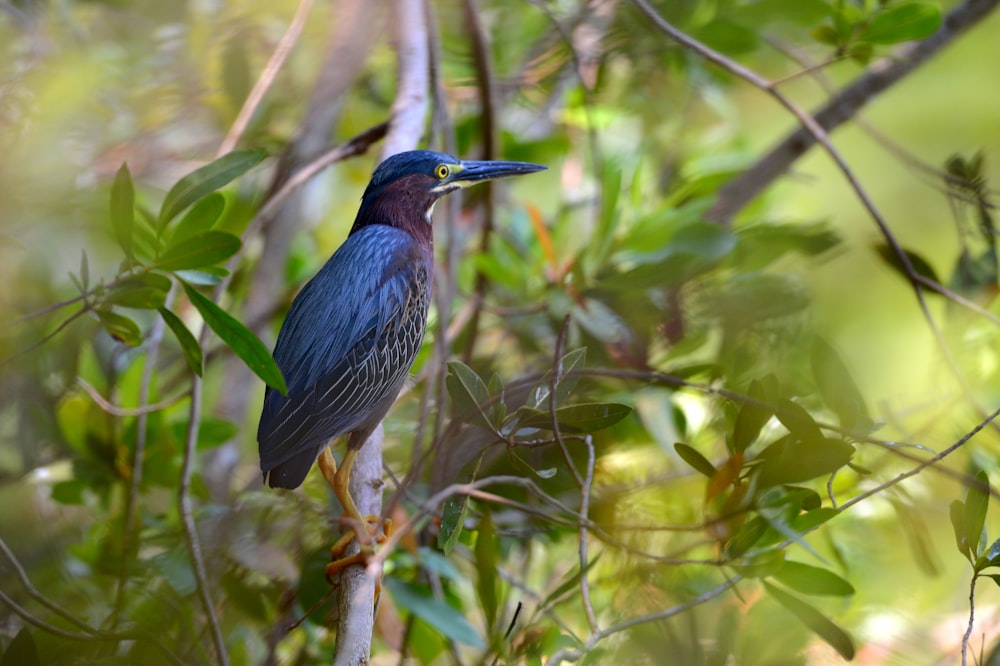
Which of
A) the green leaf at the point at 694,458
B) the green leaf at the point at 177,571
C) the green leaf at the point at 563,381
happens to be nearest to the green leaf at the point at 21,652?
the green leaf at the point at 177,571

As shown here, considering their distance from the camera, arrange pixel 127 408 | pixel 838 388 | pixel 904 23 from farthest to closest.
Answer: pixel 127 408
pixel 904 23
pixel 838 388

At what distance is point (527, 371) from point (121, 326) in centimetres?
143

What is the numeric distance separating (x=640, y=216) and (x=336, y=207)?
73.0 inches

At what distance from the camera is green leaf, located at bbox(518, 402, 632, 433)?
1.83 meters

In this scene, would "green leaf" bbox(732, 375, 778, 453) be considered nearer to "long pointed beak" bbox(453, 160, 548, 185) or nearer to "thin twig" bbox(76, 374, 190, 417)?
"long pointed beak" bbox(453, 160, 548, 185)

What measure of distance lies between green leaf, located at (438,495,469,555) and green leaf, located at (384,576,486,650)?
41cm

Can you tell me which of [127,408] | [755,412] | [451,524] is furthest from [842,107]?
[127,408]

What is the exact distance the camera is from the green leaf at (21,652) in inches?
76.5

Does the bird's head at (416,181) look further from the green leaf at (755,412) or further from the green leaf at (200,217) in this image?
the green leaf at (755,412)

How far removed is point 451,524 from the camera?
1.83 metres

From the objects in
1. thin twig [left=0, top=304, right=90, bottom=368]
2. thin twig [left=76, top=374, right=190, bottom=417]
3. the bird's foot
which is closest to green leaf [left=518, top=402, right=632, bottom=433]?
the bird's foot

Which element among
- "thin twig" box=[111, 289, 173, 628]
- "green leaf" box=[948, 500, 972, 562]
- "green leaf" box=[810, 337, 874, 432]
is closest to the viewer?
"green leaf" box=[948, 500, 972, 562]

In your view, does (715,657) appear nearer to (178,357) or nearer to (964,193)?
(964,193)

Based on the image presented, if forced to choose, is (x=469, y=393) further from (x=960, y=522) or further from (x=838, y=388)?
(x=960, y=522)
